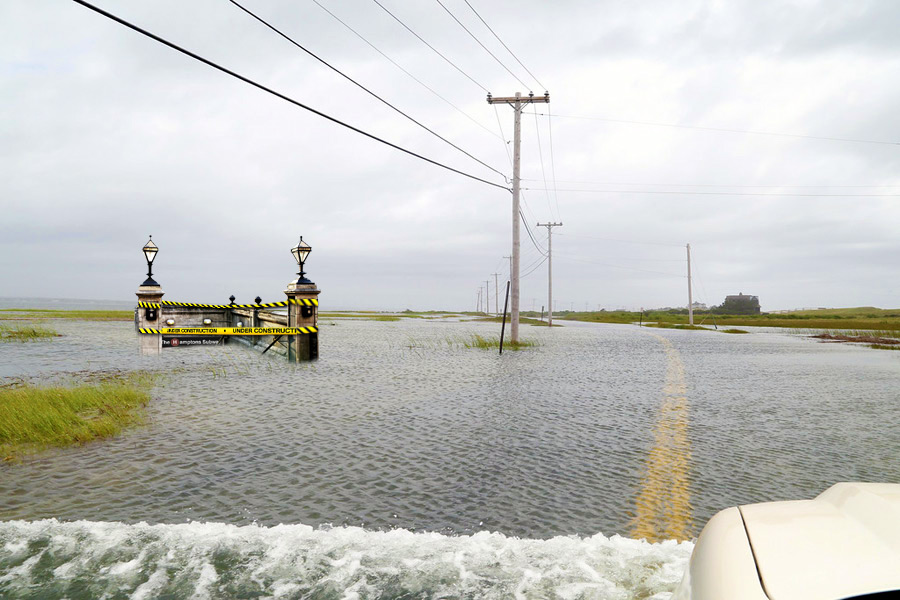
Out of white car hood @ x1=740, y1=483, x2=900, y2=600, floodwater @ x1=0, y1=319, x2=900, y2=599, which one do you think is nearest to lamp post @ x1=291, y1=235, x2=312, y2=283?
floodwater @ x1=0, y1=319, x2=900, y2=599

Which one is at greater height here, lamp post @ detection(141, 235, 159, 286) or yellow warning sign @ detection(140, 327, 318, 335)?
lamp post @ detection(141, 235, 159, 286)

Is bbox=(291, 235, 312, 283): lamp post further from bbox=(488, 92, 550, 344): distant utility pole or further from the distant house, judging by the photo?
the distant house

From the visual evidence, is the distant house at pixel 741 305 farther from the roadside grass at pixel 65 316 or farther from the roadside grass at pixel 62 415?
the roadside grass at pixel 62 415

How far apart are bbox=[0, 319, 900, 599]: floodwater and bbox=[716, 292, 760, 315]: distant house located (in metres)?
164

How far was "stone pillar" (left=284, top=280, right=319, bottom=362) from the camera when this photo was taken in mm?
19031

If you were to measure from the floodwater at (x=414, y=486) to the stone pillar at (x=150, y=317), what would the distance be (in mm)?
9594

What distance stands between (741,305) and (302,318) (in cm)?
17038

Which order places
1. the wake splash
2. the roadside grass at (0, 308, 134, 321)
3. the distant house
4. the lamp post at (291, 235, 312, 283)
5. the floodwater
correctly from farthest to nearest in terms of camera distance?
1. the distant house
2. the roadside grass at (0, 308, 134, 321)
3. the lamp post at (291, 235, 312, 283)
4. the floodwater
5. the wake splash

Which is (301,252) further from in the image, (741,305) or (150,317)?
(741,305)

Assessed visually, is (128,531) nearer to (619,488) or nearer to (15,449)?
(15,449)

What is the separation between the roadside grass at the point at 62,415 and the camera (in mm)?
8133

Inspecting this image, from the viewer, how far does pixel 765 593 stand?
1.58m

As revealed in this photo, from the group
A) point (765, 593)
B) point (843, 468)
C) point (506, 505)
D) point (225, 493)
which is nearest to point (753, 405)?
point (843, 468)

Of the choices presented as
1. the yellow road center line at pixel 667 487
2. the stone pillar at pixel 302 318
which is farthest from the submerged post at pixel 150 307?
the yellow road center line at pixel 667 487
